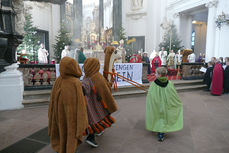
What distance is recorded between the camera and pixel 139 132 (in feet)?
10.8

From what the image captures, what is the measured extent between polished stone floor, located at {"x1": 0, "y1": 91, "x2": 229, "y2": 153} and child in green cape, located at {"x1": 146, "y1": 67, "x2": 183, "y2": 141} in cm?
26

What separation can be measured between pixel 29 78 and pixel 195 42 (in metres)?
22.2

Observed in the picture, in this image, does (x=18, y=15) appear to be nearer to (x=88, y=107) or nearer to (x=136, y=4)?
(x=88, y=107)

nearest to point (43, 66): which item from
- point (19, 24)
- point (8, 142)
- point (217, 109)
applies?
point (19, 24)

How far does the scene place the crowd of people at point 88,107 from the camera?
198 centimetres

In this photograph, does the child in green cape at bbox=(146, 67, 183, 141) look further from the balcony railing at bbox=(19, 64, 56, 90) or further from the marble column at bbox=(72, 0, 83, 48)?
the marble column at bbox=(72, 0, 83, 48)

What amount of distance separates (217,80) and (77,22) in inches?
555

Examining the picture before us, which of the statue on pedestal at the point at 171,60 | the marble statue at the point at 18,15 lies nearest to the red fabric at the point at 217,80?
the statue on pedestal at the point at 171,60

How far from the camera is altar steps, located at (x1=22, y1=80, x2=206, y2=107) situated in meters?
4.96

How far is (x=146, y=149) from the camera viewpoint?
2.64 metres

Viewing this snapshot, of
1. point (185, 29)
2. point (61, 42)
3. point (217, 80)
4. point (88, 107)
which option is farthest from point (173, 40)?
point (88, 107)

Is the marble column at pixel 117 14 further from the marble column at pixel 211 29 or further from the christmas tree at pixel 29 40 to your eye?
the marble column at pixel 211 29

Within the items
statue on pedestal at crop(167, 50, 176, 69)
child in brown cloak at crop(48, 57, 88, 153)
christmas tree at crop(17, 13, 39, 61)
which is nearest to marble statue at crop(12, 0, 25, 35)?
child in brown cloak at crop(48, 57, 88, 153)

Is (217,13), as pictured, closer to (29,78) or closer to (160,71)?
(160,71)
